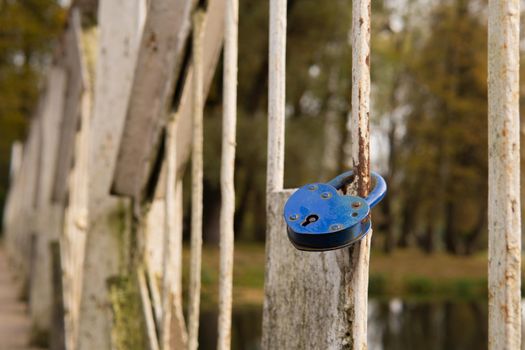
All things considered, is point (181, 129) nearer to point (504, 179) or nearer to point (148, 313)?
point (148, 313)

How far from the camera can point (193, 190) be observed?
192 centimetres

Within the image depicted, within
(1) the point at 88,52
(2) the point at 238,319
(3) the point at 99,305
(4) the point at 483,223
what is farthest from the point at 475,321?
(4) the point at 483,223

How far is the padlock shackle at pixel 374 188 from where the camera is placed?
3.91 feet

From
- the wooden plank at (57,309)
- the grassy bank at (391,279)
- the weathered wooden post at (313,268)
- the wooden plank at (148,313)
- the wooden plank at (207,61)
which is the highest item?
the wooden plank at (207,61)

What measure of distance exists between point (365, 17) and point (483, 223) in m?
27.3

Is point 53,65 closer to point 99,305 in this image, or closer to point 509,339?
point 99,305

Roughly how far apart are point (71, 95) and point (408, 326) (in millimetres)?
9604

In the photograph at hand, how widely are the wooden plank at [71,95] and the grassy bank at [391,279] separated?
939cm

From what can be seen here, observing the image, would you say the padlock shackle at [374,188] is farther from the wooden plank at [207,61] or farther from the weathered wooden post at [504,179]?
the wooden plank at [207,61]

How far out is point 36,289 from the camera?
235 inches

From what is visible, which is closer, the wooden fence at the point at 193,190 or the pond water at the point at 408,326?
the wooden fence at the point at 193,190

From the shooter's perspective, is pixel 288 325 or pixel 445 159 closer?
pixel 288 325

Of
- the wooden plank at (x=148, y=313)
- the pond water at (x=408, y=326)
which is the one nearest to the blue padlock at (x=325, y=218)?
the wooden plank at (x=148, y=313)

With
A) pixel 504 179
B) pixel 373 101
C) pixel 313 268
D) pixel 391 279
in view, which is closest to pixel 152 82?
pixel 313 268
